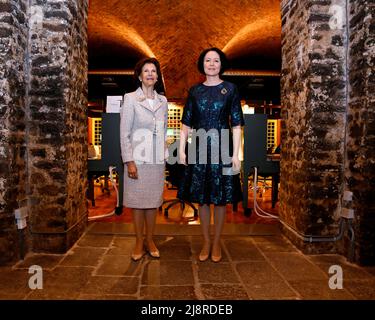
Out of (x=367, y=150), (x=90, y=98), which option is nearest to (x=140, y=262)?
(x=367, y=150)

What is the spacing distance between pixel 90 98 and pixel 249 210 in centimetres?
722

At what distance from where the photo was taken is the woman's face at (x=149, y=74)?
2.89 m

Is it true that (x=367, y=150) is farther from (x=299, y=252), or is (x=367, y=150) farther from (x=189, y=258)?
(x=189, y=258)

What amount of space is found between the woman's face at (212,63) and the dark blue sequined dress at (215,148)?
12 cm

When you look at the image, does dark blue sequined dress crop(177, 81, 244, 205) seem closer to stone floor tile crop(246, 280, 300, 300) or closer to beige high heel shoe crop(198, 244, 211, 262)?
beige high heel shoe crop(198, 244, 211, 262)

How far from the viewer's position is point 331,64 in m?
3.12

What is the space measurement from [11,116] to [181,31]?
5.24 meters

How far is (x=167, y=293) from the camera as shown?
2.29 meters

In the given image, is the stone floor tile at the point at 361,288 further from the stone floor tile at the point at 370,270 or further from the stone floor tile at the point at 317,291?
the stone floor tile at the point at 370,270

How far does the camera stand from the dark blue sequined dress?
2.86m

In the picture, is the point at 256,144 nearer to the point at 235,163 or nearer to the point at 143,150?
the point at 235,163

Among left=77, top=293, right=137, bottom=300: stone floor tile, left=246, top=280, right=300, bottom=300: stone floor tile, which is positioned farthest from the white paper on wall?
left=246, top=280, right=300, bottom=300: stone floor tile

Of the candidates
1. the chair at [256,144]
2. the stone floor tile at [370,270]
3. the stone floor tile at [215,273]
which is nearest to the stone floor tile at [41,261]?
the stone floor tile at [215,273]

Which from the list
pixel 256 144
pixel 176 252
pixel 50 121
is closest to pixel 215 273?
pixel 176 252
